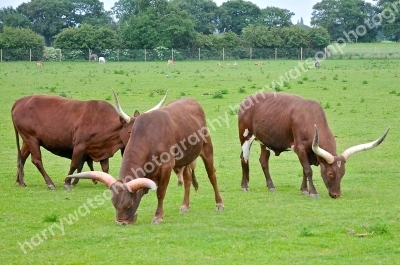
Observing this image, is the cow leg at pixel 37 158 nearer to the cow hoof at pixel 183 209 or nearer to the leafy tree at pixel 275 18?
the cow hoof at pixel 183 209

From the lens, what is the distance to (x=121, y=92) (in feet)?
106

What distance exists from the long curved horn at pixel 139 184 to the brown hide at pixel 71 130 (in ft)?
12.9

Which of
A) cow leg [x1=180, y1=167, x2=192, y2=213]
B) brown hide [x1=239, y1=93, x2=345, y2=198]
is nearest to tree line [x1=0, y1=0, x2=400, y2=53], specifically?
brown hide [x1=239, y1=93, x2=345, y2=198]

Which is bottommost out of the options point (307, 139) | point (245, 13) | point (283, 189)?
point (283, 189)

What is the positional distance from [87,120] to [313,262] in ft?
23.5

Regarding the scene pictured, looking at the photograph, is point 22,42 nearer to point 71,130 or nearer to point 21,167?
point 21,167

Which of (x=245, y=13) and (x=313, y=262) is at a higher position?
(x=245, y=13)

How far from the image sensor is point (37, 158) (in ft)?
48.4

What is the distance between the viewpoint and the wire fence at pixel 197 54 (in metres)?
72.5

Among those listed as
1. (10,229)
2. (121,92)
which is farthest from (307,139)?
(121,92)

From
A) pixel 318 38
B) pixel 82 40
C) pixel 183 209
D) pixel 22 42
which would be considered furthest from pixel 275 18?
pixel 183 209

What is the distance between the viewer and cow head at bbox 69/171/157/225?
10.5 meters

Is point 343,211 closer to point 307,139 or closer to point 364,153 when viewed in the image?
point 307,139

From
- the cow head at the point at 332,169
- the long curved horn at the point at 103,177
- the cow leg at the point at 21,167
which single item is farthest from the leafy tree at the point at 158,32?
the long curved horn at the point at 103,177
